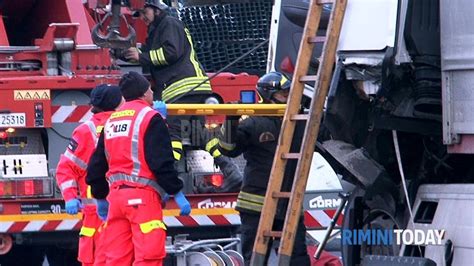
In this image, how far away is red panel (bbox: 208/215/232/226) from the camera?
9.98 metres

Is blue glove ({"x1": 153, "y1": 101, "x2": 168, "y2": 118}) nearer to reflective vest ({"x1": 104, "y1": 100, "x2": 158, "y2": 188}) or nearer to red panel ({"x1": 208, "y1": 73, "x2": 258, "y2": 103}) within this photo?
reflective vest ({"x1": 104, "y1": 100, "x2": 158, "y2": 188})

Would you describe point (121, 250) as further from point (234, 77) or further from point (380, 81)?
point (234, 77)

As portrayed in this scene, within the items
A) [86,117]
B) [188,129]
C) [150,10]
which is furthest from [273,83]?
[150,10]

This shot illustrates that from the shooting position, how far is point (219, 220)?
1000 centimetres

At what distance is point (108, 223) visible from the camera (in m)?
8.12

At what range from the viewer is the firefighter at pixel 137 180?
25.8 feet

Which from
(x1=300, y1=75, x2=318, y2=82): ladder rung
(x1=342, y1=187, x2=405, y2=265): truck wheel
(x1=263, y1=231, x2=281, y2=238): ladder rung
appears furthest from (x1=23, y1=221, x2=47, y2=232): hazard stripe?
(x1=300, y1=75, x2=318, y2=82): ladder rung

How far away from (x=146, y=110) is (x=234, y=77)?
2.64 m

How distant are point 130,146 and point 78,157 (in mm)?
1172

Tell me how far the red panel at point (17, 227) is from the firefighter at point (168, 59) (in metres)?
1.46

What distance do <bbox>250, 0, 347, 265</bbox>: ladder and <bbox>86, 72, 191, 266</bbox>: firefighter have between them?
2.69 ft

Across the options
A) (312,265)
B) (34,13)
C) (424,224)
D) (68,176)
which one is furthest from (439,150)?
(34,13)

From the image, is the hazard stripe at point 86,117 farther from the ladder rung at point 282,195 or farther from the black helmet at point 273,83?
the ladder rung at point 282,195

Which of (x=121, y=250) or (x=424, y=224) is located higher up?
(x=424, y=224)
